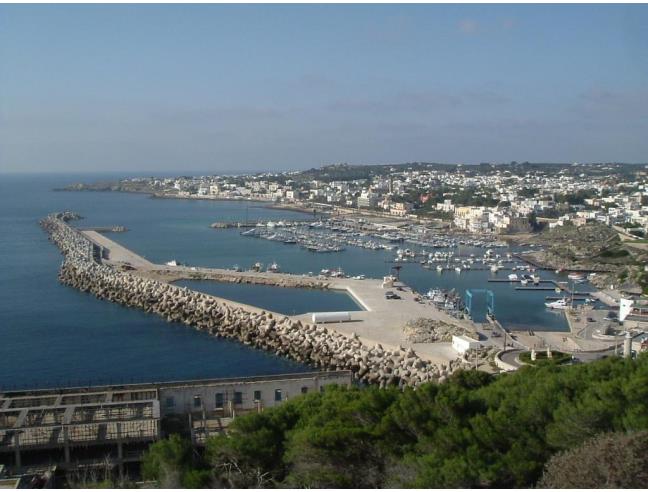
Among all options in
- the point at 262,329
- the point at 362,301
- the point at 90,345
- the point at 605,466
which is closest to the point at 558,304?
the point at 362,301

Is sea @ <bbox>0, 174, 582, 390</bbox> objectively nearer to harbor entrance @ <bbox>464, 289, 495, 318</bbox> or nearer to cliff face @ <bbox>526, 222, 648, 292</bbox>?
harbor entrance @ <bbox>464, 289, 495, 318</bbox>

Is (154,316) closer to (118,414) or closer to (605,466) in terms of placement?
(118,414)

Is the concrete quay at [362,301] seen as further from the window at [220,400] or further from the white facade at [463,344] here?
the window at [220,400]

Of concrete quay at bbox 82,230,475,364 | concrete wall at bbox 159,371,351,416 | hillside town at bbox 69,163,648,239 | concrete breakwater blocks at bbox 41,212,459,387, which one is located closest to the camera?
concrete wall at bbox 159,371,351,416

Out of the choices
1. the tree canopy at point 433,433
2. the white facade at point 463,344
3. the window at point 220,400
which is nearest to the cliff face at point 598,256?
the white facade at point 463,344

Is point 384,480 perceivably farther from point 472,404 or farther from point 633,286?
point 633,286

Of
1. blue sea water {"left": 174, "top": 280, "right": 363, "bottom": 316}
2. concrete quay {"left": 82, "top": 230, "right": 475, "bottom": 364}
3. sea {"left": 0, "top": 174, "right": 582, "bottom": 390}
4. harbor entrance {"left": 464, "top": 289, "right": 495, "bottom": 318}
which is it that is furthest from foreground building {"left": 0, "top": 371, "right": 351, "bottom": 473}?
harbor entrance {"left": 464, "top": 289, "right": 495, "bottom": 318}
